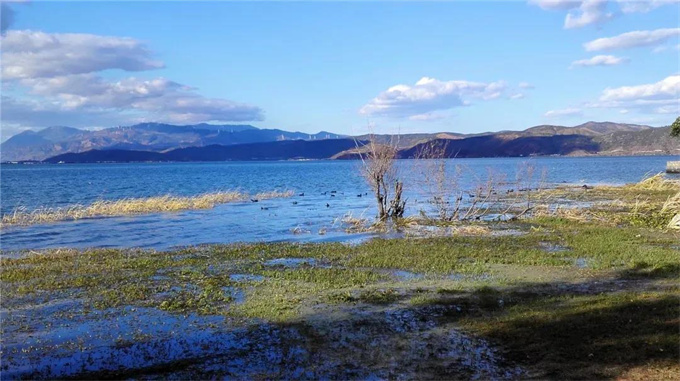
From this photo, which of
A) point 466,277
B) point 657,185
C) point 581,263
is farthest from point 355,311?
point 657,185

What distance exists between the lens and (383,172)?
106ft

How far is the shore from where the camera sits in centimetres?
951

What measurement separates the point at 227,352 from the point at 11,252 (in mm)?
17496

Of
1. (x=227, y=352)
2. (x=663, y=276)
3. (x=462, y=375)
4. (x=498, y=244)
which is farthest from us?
(x=498, y=244)

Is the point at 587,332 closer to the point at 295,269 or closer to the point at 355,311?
the point at 355,311

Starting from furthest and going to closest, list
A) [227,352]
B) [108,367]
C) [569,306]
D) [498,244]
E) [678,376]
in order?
[498,244], [569,306], [227,352], [108,367], [678,376]

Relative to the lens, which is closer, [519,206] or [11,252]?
[11,252]

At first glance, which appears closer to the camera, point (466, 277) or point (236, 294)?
point (236, 294)

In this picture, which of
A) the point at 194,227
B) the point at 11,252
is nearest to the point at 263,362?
the point at 11,252

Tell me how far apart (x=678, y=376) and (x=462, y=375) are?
10.6 ft

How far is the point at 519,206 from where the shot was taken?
128 ft

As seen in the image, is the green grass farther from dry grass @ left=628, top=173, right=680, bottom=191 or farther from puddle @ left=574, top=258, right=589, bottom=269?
dry grass @ left=628, top=173, right=680, bottom=191

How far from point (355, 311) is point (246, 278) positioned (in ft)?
17.8

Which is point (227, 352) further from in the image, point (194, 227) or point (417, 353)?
point (194, 227)
